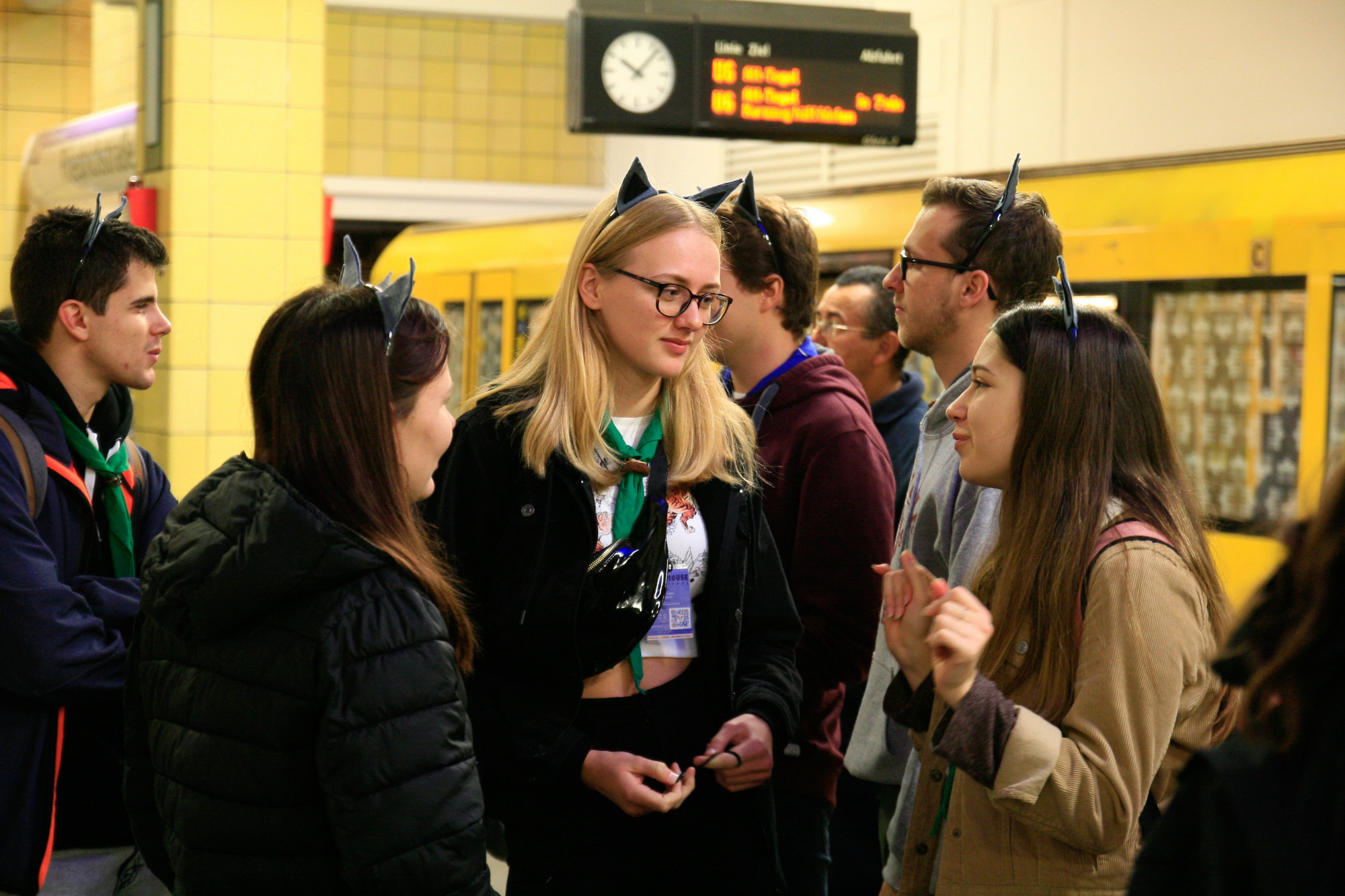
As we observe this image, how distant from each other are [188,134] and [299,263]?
71 centimetres

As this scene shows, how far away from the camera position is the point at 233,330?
18.9 feet

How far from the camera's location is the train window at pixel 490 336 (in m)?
8.11

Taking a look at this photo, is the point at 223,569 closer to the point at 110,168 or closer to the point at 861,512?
the point at 861,512

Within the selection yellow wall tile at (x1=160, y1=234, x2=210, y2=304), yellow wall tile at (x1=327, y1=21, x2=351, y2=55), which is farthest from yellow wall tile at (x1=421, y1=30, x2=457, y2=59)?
yellow wall tile at (x1=160, y1=234, x2=210, y2=304)

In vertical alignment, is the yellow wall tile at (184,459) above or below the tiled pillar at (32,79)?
below

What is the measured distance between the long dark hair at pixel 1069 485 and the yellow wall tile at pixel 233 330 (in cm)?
454

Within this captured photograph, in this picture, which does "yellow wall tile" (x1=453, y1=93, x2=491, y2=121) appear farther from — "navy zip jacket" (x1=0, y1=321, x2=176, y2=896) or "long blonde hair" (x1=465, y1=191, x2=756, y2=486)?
"long blonde hair" (x1=465, y1=191, x2=756, y2=486)

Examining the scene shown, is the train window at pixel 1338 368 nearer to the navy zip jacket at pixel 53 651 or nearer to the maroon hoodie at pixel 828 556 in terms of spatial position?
the maroon hoodie at pixel 828 556

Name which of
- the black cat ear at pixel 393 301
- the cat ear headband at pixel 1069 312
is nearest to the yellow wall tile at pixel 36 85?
the black cat ear at pixel 393 301

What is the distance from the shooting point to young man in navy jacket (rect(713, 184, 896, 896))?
2.51m

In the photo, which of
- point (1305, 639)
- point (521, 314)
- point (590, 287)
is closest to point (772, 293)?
point (590, 287)

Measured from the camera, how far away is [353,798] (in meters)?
1.42

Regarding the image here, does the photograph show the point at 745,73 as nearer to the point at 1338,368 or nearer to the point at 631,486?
the point at 1338,368

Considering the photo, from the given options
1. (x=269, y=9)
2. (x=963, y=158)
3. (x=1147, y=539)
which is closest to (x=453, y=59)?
(x=963, y=158)
